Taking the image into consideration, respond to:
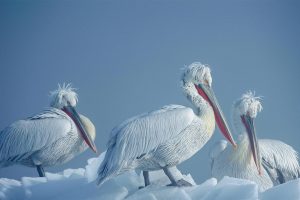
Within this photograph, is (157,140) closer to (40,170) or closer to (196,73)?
(196,73)

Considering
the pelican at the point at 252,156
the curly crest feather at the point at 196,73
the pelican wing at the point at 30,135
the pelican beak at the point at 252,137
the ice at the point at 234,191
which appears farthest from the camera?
the pelican wing at the point at 30,135

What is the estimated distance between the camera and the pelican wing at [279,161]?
216 inches

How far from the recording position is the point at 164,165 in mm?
4227

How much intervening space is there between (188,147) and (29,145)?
2086mm

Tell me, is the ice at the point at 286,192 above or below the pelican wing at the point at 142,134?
below

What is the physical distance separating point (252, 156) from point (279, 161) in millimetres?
416

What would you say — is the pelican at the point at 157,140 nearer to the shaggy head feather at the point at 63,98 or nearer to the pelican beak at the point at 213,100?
the pelican beak at the point at 213,100

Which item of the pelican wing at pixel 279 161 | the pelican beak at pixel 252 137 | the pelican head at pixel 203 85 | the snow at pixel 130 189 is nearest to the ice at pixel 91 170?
the snow at pixel 130 189

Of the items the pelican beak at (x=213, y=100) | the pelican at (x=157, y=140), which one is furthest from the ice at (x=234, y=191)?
the pelican beak at (x=213, y=100)

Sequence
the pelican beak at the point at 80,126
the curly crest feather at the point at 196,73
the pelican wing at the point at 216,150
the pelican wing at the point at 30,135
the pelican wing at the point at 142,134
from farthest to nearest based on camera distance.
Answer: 1. the pelican beak at the point at 80,126
2. the pelican wing at the point at 216,150
3. the pelican wing at the point at 30,135
4. the curly crest feather at the point at 196,73
5. the pelican wing at the point at 142,134

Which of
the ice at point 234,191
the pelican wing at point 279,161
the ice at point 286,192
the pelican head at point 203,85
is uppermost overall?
the pelican head at point 203,85

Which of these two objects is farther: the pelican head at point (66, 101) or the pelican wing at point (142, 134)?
the pelican head at point (66, 101)

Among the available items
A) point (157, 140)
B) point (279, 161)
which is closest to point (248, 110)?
point (279, 161)

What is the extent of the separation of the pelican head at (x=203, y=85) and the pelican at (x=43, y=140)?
5.54 ft
